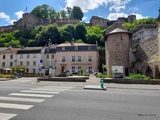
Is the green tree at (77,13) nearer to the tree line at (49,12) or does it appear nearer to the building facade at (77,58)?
the tree line at (49,12)

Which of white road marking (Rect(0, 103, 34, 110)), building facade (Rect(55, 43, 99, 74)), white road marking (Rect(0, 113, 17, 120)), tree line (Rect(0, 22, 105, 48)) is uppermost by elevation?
tree line (Rect(0, 22, 105, 48))

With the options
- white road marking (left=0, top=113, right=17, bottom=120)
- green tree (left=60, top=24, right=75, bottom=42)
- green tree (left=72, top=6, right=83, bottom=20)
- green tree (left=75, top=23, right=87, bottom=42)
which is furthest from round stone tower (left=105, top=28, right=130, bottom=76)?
green tree (left=72, top=6, right=83, bottom=20)

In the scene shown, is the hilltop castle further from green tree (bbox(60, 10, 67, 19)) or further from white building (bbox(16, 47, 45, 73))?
white building (bbox(16, 47, 45, 73))

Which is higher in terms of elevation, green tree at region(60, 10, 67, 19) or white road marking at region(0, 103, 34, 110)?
green tree at region(60, 10, 67, 19)

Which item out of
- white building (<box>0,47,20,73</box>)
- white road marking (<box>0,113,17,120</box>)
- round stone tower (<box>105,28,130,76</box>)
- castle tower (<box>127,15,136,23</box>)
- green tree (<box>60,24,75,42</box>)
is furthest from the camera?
castle tower (<box>127,15,136,23</box>)

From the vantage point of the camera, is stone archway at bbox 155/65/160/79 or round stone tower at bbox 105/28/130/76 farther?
round stone tower at bbox 105/28/130/76

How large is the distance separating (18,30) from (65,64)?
2275 inches

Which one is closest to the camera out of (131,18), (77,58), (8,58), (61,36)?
(77,58)

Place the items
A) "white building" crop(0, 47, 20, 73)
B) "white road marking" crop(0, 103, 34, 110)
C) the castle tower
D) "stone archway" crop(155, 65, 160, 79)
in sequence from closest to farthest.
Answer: "white road marking" crop(0, 103, 34, 110) < "stone archway" crop(155, 65, 160, 79) < "white building" crop(0, 47, 20, 73) < the castle tower

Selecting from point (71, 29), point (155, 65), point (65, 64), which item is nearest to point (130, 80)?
point (155, 65)

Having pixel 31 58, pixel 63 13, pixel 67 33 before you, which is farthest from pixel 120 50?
pixel 63 13

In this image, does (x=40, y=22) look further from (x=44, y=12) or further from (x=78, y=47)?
(x=78, y=47)

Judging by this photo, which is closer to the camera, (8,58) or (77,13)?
(8,58)

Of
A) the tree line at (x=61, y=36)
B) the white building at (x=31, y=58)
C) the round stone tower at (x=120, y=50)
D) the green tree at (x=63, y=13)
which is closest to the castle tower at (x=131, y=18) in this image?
the tree line at (x=61, y=36)
